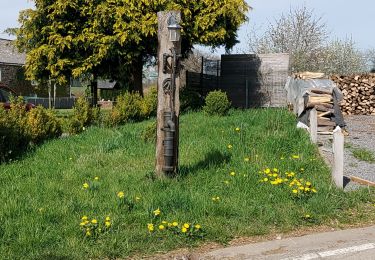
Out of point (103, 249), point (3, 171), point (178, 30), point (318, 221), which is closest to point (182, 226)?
point (103, 249)

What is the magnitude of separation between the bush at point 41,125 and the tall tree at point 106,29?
16.9 feet

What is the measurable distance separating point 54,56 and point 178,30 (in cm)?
1080

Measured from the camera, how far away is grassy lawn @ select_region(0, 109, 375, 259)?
451 centimetres

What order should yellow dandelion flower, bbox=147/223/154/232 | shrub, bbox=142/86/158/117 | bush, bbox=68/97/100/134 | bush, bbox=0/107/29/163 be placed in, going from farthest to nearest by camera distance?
shrub, bbox=142/86/158/117, bush, bbox=68/97/100/134, bush, bbox=0/107/29/163, yellow dandelion flower, bbox=147/223/154/232

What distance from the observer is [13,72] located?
35062mm

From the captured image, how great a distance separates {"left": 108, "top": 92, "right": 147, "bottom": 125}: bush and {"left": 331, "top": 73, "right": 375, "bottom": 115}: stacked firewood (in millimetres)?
8085

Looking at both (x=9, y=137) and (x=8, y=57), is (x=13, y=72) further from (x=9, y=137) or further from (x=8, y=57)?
(x=9, y=137)

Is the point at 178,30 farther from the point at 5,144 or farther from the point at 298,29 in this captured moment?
the point at 298,29

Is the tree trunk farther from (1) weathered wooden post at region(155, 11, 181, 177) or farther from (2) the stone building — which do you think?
(2) the stone building

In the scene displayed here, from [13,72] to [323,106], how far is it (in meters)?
29.1

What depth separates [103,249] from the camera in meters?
4.28

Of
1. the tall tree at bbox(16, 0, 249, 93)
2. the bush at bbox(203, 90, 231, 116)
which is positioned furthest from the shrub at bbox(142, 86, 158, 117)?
the bush at bbox(203, 90, 231, 116)

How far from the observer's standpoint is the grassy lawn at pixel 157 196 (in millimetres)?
4512

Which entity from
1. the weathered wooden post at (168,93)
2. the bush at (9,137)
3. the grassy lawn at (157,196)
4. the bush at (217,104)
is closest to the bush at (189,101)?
the bush at (217,104)
